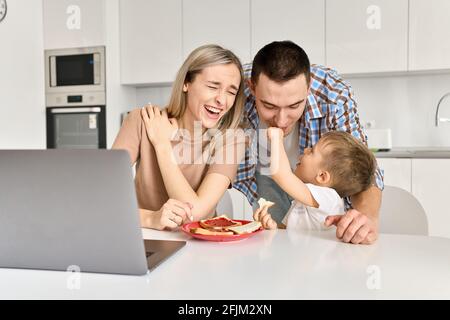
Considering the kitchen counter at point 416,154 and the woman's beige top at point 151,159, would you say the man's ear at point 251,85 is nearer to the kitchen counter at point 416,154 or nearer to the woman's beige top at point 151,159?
the woman's beige top at point 151,159

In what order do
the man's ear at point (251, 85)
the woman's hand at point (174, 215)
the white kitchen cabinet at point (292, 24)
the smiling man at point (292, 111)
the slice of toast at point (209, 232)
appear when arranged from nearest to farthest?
1. the slice of toast at point (209, 232)
2. the woman's hand at point (174, 215)
3. the smiling man at point (292, 111)
4. the man's ear at point (251, 85)
5. the white kitchen cabinet at point (292, 24)

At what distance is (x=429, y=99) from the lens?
11.2 ft

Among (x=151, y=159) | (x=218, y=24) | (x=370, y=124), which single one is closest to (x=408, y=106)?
(x=370, y=124)

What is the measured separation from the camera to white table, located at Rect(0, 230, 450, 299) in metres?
0.64

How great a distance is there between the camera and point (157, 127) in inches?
56.4

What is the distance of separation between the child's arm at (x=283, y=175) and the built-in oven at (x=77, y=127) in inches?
104

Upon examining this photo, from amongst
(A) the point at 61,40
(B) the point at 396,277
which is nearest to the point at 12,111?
(A) the point at 61,40

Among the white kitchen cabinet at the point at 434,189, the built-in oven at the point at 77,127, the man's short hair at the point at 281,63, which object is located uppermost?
the man's short hair at the point at 281,63

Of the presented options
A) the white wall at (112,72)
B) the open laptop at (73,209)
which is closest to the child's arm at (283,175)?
the open laptop at (73,209)

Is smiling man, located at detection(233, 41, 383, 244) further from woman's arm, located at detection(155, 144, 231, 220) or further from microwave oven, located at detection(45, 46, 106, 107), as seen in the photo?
microwave oven, located at detection(45, 46, 106, 107)

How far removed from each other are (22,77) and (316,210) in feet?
9.80

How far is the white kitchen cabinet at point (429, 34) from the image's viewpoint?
2996mm

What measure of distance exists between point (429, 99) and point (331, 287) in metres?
3.16

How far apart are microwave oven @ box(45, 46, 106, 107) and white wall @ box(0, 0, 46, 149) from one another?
0.11 metres
